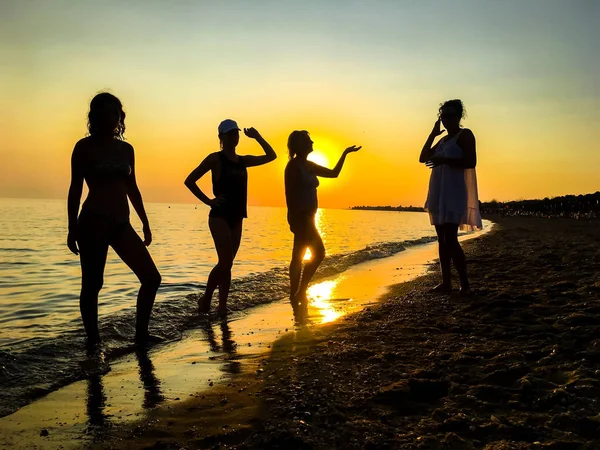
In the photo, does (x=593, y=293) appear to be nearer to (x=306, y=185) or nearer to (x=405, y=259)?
(x=306, y=185)

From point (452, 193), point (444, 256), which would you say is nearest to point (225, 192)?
point (452, 193)

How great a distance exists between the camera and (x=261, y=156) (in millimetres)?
5984

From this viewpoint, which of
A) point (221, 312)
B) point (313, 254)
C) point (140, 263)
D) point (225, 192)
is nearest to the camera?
point (140, 263)

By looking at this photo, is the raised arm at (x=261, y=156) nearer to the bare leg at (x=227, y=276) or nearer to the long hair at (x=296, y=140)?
the long hair at (x=296, y=140)

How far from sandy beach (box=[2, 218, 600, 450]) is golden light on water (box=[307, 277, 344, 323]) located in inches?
33.2

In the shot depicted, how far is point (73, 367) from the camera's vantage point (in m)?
3.96

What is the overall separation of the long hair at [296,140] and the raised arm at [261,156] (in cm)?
28

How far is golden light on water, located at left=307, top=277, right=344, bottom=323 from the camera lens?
5.59m

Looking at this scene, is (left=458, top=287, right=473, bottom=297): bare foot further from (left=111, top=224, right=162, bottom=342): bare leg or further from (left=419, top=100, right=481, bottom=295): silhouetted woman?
(left=111, top=224, right=162, bottom=342): bare leg

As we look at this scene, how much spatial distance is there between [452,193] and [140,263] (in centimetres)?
373

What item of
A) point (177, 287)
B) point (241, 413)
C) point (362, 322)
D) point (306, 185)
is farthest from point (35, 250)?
point (241, 413)

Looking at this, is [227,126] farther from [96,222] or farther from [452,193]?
[452,193]

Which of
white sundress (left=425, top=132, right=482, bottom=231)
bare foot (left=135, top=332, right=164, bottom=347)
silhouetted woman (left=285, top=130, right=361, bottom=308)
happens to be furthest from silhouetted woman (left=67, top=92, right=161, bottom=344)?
white sundress (left=425, top=132, right=482, bottom=231)

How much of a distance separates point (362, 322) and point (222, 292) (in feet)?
6.20
